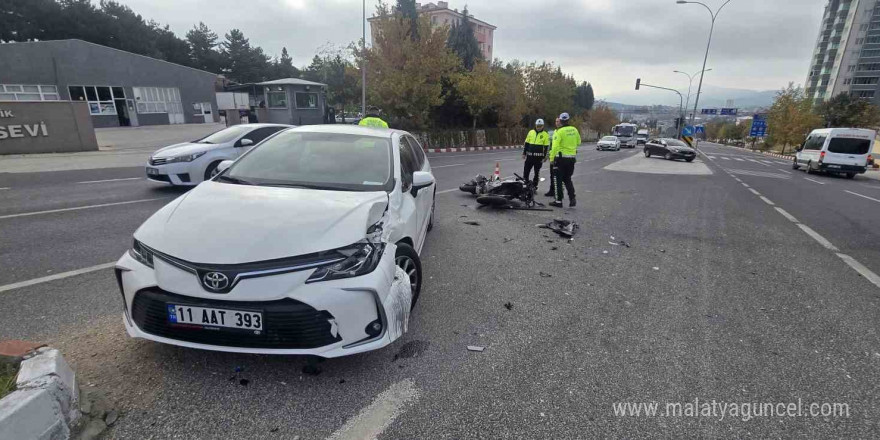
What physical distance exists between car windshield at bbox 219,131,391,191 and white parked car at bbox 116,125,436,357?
41cm

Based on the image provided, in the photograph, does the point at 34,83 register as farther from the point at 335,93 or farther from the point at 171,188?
the point at 171,188

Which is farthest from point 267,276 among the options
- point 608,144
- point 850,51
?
point 850,51

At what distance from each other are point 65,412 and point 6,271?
323 centimetres

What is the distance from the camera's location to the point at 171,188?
8.77m

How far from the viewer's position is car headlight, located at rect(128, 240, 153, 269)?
234cm

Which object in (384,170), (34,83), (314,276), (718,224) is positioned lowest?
(718,224)

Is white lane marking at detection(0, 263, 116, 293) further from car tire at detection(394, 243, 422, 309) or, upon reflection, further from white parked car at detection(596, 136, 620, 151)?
white parked car at detection(596, 136, 620, 151)

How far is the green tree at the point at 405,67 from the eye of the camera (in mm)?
25266

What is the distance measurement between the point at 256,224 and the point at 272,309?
0.59 meters

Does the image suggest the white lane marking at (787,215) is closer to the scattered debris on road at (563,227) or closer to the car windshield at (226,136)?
the scattered debris on road at (563,227)

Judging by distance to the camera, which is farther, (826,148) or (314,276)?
(826,148)

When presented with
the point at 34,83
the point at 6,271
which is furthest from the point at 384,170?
the point at 34,83

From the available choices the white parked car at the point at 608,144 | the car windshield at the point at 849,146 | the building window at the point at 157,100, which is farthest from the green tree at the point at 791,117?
the building window at the point at 157,100

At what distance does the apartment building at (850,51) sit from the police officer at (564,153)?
89039mm
